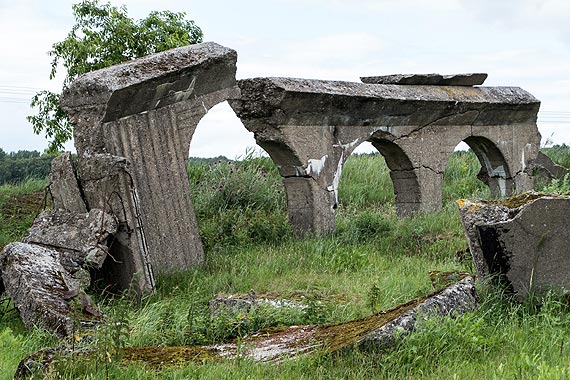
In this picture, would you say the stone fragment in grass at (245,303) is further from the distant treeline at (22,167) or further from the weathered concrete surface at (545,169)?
the distant treeline at (22,167)

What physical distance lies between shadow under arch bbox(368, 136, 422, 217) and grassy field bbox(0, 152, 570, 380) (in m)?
0.62

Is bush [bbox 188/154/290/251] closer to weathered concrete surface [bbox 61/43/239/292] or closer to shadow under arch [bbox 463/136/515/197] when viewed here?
weathered concrete surface [bbox 61/43/239/292]

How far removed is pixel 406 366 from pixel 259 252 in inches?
219

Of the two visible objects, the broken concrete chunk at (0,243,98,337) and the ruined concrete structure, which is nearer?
the broken concrete chunk at (0,243,98,337)

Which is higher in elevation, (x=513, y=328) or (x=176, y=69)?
(x=176, y=69)

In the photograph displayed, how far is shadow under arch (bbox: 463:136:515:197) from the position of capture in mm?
14852

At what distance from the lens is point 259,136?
11023 millimetres

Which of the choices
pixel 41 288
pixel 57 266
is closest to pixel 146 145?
pixel 57 266

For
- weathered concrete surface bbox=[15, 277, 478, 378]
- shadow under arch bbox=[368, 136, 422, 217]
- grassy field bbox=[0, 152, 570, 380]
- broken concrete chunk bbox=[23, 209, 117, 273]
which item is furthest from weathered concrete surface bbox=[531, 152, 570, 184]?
weathered concrete surface bbox=[15, 277, 478, 378]

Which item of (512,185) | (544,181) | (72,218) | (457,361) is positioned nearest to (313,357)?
(457,361)

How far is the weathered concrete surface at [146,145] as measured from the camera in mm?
7906

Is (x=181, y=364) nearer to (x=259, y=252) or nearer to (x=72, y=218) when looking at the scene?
(x=72, y=218)

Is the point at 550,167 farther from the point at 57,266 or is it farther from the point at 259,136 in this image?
the point at 57,266

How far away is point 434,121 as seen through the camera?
1332 cm
